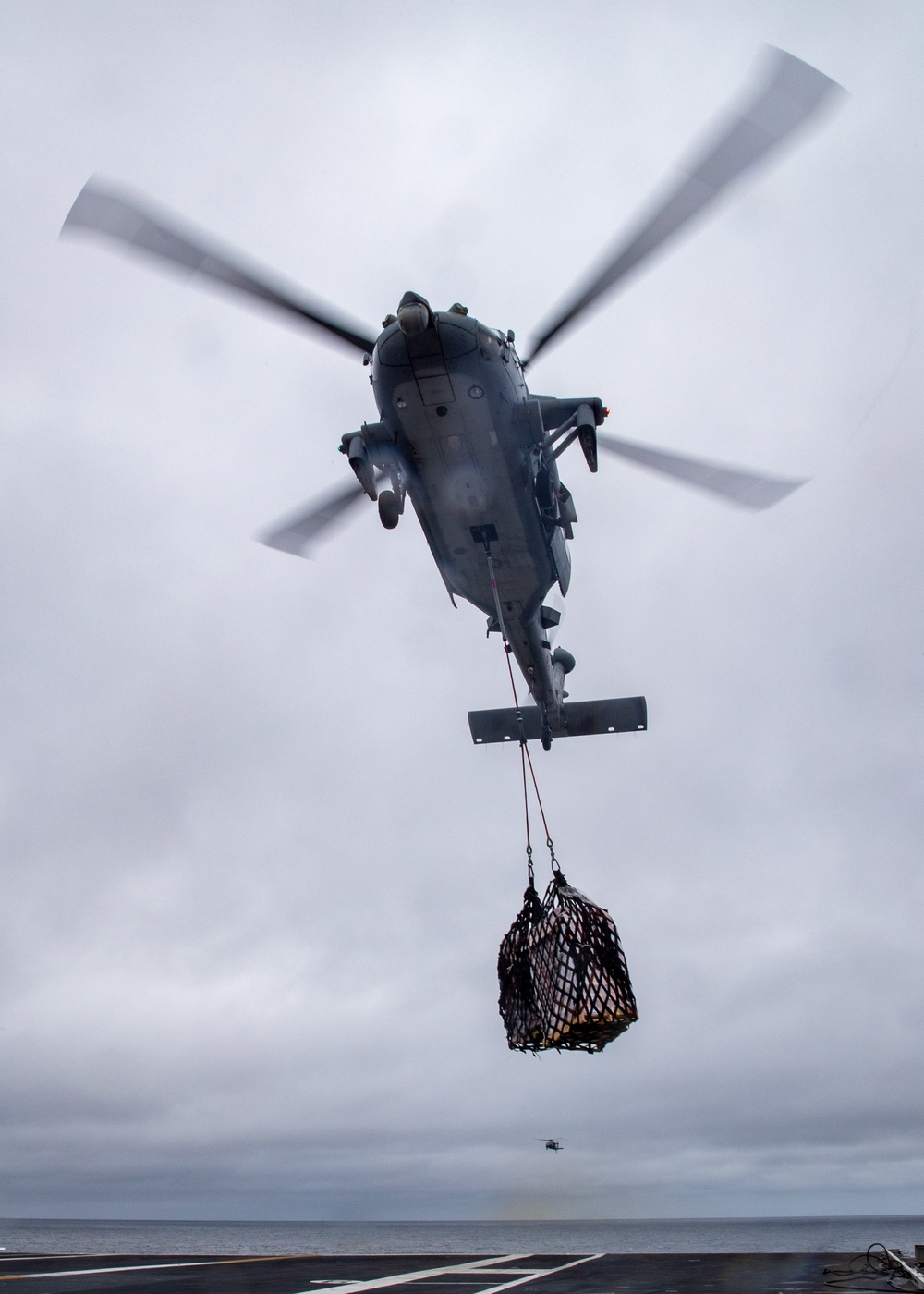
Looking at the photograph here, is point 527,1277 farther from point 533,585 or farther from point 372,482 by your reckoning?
point 372,482

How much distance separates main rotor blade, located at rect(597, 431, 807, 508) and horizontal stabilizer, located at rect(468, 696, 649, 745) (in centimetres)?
483

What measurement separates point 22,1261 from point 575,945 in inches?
819

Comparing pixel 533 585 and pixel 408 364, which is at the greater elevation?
pixel 408 364

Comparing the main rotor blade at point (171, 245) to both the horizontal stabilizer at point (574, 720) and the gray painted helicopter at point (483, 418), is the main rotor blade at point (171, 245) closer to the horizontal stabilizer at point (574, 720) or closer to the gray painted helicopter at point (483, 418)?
the gray painted helicopter at point (483, 418)

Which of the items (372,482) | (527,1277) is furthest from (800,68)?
(527,1277)

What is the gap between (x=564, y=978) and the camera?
851 cm

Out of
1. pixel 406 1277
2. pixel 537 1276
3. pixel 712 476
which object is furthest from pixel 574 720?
pixel 537 1276

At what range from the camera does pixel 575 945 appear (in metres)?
8.63

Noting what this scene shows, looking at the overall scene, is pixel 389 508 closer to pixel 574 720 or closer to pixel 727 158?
pixel 727 158

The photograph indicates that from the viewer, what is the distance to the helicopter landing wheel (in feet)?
31.2

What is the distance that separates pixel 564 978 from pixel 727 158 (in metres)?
7.44

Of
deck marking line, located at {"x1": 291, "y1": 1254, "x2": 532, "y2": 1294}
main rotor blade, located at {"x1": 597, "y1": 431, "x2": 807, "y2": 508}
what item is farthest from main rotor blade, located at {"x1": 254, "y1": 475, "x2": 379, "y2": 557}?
deck marking line, located at {"x1": 291, "y1": 1254, "x2": 532, "y2": 1294}

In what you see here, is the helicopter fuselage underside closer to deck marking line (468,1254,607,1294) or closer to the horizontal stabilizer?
the horizontal stabilizer

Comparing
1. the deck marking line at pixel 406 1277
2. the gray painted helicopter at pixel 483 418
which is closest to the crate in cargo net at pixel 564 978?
the gray painted helicopter at pixel 483 418
